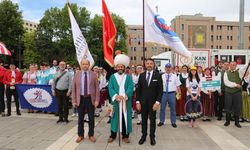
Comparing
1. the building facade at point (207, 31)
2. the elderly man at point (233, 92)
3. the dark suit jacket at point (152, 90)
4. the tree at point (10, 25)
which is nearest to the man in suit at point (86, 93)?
the dark suit jacket at point (152, 90)

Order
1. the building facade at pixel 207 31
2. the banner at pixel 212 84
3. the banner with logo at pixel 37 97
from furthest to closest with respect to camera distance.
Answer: the building facade at pixel 207 31
the banner with logo at pixel 37 97
the banner at pixel 212 84

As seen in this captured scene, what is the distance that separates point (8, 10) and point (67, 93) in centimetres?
3840

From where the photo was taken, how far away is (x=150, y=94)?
6.56m

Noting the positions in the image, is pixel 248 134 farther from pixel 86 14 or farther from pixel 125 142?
pixel 86 14

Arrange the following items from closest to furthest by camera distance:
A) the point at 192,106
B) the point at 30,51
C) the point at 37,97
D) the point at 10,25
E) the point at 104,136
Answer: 1. the point at 104,136
2. the point at 192,106
3. the point at 37,97
4. the point at 10,25
5. the point at 30,51

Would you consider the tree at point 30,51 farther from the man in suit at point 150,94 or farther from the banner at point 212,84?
the man in suit at point 150,94

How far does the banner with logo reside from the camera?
10156 mm

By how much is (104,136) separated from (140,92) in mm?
1502

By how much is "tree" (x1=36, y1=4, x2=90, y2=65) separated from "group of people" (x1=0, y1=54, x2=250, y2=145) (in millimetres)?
44934

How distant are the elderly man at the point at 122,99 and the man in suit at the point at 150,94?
0.90 feet

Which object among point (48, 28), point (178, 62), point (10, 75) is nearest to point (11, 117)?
point (10, 75)

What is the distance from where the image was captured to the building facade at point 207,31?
91.9 m

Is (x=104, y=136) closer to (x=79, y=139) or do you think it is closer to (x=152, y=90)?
(x=79, y=139)

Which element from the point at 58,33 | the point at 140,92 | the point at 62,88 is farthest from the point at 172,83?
the point at 58,33
